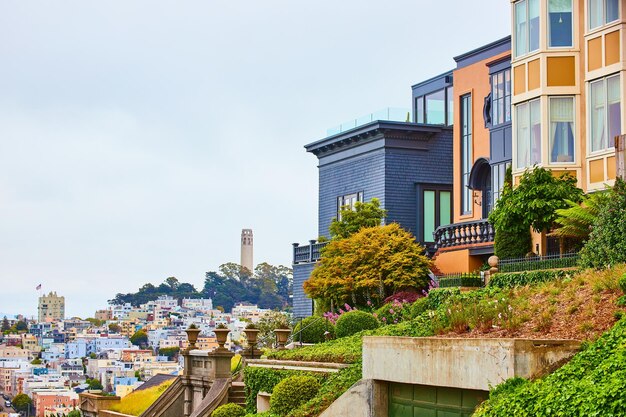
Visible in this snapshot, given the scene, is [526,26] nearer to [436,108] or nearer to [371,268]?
[371,268]

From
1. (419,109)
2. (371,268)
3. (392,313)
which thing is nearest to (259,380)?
(392,313)

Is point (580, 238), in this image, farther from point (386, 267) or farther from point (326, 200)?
point (326, 200)

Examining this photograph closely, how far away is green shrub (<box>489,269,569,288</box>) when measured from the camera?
27.8m

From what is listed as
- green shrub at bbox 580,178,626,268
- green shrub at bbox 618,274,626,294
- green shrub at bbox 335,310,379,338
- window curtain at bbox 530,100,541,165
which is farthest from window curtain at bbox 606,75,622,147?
green shrub at bbox 618,274,626,294

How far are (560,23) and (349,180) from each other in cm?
1854

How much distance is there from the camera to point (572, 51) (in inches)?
1328

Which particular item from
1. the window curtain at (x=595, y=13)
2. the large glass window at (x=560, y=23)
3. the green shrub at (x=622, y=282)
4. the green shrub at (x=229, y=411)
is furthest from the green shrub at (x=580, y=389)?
the large glass window at (x=560, y=23)

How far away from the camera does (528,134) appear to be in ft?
113

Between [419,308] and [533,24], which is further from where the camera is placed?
[533,24]

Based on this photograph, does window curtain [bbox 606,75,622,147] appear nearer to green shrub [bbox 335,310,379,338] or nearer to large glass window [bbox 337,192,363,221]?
green shrub [bbox 335,310,379,338]

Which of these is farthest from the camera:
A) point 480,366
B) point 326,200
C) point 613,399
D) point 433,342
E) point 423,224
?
point 326,200

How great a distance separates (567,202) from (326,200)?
913 inches

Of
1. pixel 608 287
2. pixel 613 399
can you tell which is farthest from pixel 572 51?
pixel 613 399

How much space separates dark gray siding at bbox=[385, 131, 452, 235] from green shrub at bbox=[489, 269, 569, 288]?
56.7 feet
